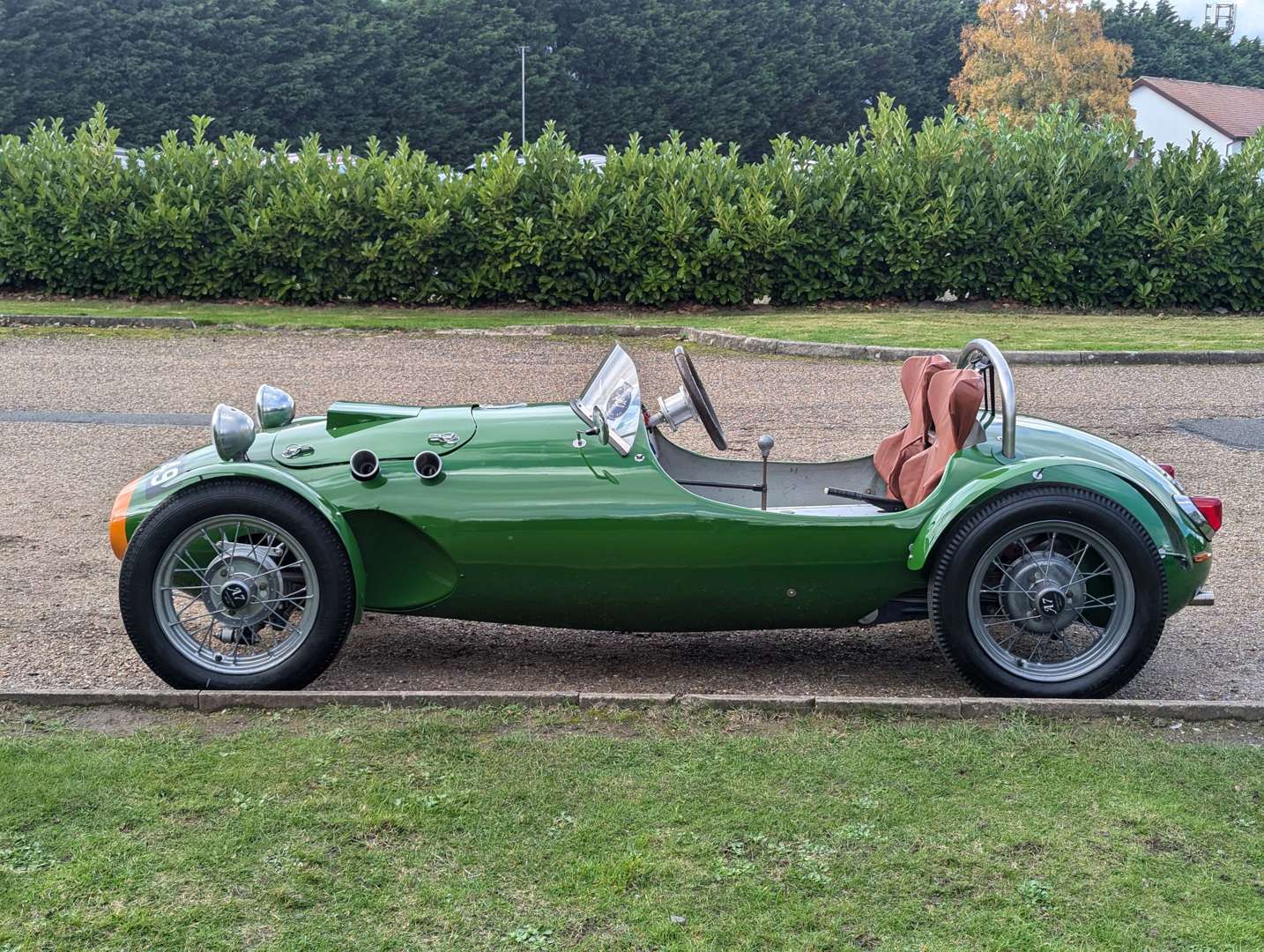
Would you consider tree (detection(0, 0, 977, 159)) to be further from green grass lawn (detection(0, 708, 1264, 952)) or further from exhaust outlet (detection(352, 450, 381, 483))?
green grass lawn (detection(0, 708, 1264, 952))

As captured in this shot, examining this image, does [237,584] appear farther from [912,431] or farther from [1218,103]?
[1218,103]

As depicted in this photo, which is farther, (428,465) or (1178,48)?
(1178,48)

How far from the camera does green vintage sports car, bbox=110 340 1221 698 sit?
462cm

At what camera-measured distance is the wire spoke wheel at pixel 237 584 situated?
4621mm

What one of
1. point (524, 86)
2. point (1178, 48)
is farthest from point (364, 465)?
point (1178, 48)

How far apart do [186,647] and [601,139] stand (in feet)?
183

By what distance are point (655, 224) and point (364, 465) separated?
13.3 m

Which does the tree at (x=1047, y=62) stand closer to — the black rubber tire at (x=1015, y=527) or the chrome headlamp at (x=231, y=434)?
the black rubber tire at (x=1015, y=527)

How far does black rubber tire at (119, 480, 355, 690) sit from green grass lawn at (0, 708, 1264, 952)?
0.23 meters

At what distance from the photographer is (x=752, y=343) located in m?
14.6

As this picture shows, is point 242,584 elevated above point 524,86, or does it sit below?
below

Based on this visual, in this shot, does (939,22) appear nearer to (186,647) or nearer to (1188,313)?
(1188,313)

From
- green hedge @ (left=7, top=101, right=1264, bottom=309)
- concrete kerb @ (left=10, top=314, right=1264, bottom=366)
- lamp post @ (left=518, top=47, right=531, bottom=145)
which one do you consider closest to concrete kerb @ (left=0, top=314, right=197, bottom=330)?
concrete kerb @ (left=10, top=314, right=1264, bottom=366)

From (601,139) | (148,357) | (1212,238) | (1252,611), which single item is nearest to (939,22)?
(601,139)
